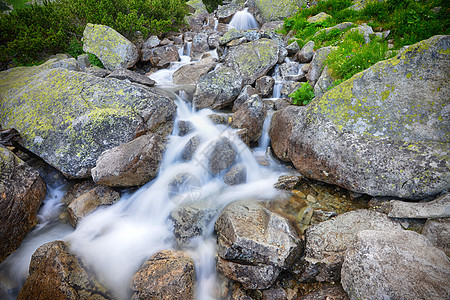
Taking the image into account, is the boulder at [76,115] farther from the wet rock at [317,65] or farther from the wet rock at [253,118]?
the wet rock at [317,65]

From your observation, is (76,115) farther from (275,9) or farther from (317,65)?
(275,9)

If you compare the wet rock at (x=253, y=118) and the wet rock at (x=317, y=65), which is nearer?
the wet rock at (x=253, y=118)

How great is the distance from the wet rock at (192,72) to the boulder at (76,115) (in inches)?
133

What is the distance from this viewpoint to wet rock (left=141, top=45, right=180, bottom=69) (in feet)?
38.5

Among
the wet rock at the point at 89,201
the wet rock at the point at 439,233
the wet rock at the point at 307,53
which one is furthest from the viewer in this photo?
the wet rock at the point at 307,53

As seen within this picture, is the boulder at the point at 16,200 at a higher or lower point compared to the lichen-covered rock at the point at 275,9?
lower

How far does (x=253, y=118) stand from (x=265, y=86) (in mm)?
2447

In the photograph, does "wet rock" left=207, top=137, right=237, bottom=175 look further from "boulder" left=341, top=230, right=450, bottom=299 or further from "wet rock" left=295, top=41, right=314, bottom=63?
"wet rock" left=295, top=41, right=314, bottom=63

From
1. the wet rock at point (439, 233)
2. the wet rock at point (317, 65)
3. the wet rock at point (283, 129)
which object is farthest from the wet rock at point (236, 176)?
the wet rock at point (317, 65)

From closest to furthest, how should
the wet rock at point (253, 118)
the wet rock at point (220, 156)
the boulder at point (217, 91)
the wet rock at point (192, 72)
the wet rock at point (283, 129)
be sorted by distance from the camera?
the wet rock at point (283, 129) → the wet rock at point (220, 156) → the wet rock at point (253, 118) → the boulder at point (217, 91) → the wet rock at point (192, 72)

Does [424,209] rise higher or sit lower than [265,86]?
lower

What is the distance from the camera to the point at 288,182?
5.04 metres

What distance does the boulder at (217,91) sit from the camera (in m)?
7.93

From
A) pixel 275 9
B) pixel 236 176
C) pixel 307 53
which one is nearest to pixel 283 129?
pixel 236 176
